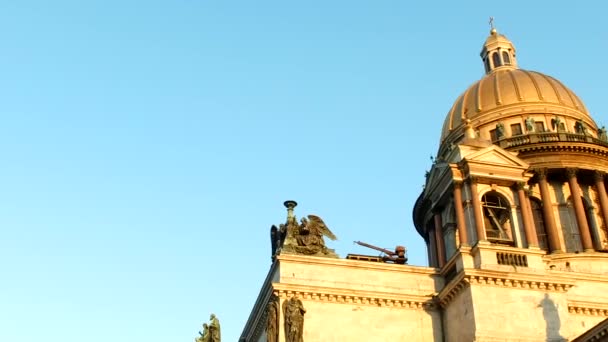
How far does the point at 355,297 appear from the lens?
29.8 m

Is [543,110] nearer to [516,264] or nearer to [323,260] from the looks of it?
[516,264]

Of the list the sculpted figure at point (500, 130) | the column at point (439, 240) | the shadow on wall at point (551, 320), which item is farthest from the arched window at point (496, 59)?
the shadow on wall at point (551, 320)

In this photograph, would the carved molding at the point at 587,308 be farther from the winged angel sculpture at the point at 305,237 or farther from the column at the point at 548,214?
the winged angel sculpture at the point at 305,237

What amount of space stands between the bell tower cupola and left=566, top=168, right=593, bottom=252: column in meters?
11.0

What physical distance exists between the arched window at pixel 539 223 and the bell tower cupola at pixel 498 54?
1176 cm

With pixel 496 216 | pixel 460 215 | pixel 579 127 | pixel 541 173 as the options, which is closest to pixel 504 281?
pixel 460 215

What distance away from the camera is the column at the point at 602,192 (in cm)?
4266

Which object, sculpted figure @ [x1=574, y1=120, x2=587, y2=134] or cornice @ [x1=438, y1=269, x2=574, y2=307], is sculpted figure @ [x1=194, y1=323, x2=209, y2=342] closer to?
cornice @ [x1=438, y1=269, x2=574, y2=307]

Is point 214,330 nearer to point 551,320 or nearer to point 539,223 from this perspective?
point 551,320

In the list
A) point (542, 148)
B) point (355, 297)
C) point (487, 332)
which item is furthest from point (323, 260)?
point (542, 148)

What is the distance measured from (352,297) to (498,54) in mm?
27687

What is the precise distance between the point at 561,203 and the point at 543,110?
589 centimetres

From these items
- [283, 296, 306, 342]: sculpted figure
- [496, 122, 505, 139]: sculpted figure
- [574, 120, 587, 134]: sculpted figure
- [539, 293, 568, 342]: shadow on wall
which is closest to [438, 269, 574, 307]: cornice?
[539, 293, 568, 342]: shadow on wall

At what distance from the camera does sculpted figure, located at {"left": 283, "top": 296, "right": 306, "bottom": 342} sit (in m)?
27.9
